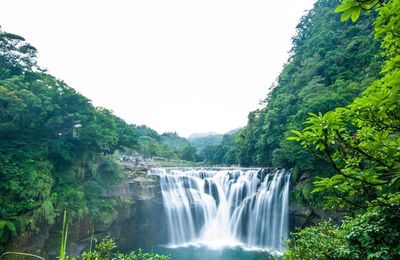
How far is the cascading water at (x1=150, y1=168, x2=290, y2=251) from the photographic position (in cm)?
1562

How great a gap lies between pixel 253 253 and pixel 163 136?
46.1m

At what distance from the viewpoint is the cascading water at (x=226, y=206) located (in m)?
15.6

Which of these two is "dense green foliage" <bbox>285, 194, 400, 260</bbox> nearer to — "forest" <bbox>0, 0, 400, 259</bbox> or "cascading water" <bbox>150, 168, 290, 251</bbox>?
"forest" <bbox>0, 0, 400, 259</bbox>

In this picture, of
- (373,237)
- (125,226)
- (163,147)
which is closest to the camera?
(373,237)

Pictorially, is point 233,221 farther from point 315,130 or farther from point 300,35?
point 300,35

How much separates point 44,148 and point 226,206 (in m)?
12.3

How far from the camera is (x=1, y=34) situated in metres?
12.1

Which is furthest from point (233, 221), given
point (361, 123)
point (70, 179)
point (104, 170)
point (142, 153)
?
point (142, 153)

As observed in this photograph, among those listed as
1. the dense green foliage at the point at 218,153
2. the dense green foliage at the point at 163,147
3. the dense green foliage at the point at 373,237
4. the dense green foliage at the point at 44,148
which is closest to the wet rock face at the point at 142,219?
the dense green foliage at the point at 44,148

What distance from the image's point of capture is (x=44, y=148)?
12.0m

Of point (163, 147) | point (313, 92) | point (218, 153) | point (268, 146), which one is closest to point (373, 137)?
point (313, 92)

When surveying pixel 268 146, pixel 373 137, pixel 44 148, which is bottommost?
pixel 373 137

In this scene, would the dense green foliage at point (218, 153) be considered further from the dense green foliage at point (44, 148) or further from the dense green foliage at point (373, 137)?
the dense green foliage at point (373, 137)

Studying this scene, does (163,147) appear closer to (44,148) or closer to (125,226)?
(125,226)
